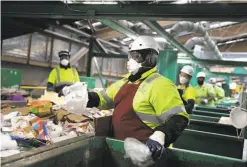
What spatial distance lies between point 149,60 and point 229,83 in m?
8.99

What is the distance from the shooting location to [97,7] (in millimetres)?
3125

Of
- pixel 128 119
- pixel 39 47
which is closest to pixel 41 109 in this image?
pixel 128 119

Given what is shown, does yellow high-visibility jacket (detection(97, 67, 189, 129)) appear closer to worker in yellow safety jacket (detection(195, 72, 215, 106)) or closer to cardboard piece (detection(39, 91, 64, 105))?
cardboard piece (detection(39, 91, 64, 105))

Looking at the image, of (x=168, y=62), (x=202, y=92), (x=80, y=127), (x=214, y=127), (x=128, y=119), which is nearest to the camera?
(x=128, y=119)

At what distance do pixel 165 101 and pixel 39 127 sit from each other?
2.90 ft

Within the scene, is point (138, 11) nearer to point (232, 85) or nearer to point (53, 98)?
point (53, 98)

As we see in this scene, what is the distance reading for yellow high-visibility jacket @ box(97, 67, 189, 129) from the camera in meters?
1.60

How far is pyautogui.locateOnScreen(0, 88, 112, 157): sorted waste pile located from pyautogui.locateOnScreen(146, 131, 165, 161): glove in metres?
0.61

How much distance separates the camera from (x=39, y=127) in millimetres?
1803

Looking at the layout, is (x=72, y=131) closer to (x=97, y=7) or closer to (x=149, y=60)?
(x=149, y=60)

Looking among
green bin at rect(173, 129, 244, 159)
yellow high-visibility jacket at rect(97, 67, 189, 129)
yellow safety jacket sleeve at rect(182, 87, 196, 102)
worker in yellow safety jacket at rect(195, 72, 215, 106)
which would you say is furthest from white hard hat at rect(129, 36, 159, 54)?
worker in yellow safety jacket at rect(195, 72, 215, 106)

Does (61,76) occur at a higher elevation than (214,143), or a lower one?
higher

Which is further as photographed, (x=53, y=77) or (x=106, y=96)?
(x=53, y=77)

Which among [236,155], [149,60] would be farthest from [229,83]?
[149,60]
